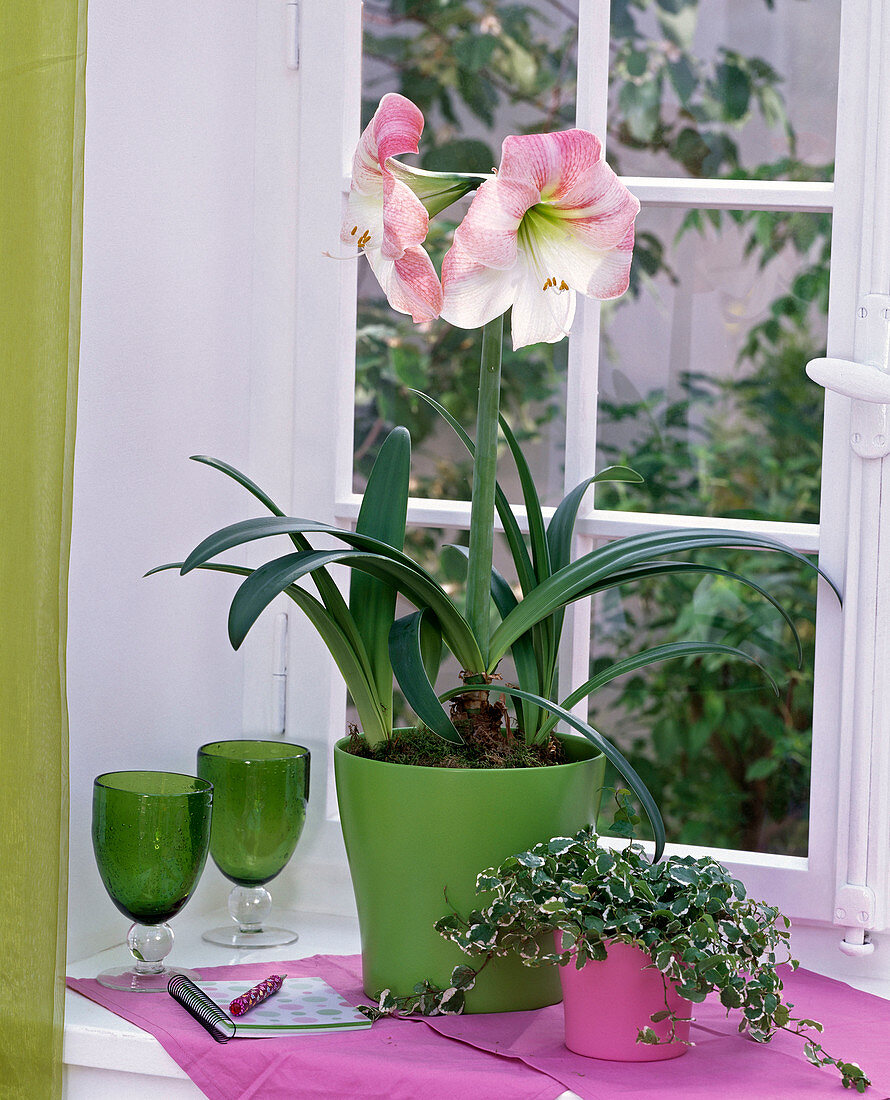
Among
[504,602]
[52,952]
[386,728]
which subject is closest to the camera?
[52,952]

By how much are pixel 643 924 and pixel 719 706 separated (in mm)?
509

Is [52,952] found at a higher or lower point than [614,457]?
lower

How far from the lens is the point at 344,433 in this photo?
1554 mm

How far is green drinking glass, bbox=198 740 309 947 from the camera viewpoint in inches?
52.3

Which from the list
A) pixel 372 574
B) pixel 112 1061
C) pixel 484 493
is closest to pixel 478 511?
pixel 484 493

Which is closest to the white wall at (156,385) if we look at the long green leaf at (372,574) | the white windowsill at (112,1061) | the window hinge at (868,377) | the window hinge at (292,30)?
the window hinge at (292,30)

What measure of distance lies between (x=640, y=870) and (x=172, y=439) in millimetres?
714

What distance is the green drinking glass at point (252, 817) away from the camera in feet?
4.36

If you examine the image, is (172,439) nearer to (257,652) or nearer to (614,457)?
(257,652)

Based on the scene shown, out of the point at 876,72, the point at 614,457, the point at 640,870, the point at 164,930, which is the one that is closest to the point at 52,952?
the point at 164,930

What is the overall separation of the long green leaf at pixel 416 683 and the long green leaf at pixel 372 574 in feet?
0.14

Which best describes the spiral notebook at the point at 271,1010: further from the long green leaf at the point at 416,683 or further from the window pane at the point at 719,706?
the window pane at the point at 719,706

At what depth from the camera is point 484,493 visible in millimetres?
1236

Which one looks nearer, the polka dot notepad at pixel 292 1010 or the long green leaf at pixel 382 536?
the polka dot notepad at pixel 292 1010
